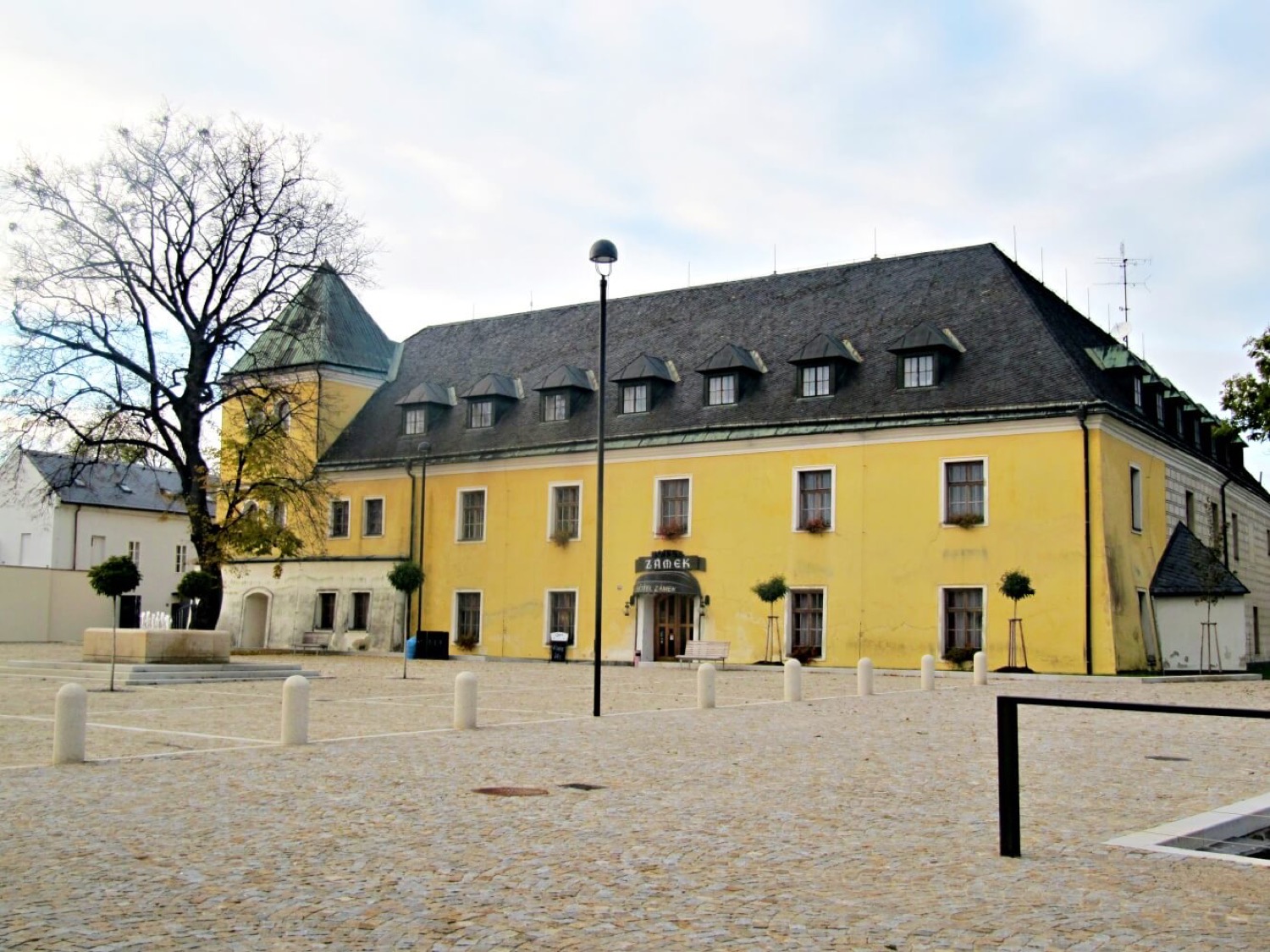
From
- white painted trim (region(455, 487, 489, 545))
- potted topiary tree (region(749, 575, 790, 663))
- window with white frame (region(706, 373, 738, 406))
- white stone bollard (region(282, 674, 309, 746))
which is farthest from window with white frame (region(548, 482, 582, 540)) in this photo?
white stone bollard (region(282, 674, 309, 746))

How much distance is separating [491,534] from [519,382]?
5.58 m

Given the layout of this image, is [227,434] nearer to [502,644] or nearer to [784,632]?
[502,644]

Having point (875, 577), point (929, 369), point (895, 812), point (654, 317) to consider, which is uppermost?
point (654, 317)

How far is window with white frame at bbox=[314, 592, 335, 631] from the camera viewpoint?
150 feet

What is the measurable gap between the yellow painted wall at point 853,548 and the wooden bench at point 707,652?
4.83 ft

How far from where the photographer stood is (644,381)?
1592 inches

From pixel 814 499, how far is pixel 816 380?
343cm

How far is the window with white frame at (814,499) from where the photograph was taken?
35.8 meters

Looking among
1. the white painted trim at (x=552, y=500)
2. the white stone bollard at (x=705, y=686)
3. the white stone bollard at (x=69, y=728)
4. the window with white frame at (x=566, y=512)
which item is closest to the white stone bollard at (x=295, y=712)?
the white stone bollard at (x=69, y=728)

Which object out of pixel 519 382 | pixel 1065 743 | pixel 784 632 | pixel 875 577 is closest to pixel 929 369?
pixel 875 577

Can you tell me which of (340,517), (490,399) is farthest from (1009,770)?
(340,517)

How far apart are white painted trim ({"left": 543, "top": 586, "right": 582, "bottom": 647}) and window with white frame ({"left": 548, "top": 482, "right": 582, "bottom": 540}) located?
165 cm

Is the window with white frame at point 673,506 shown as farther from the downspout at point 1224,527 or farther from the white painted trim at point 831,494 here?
the downspout at point 1224,527

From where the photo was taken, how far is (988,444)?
33.4 m
